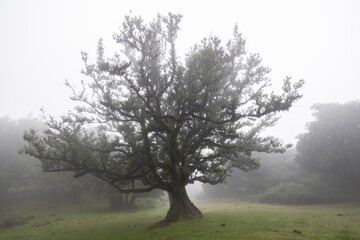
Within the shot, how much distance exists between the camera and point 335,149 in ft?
97.6

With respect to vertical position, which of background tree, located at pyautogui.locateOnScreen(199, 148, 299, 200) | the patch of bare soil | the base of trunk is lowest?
the patch of bare soil

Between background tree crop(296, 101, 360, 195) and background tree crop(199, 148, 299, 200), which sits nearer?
background tree crop(296, 101, 360, 195)

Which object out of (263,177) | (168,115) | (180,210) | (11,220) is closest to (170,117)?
(168,115)

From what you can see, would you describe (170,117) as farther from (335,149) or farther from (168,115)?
(335,149)

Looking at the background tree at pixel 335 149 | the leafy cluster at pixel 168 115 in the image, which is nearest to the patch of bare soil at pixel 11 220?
the leafy cluster at pixel 168 115

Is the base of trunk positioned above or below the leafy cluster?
below

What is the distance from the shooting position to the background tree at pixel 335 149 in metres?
29.1

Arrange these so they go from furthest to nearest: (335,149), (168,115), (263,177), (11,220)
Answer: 1. (263,177)
2. (335,149)
3. (11,220)
4. (168,115)

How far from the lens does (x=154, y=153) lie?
57.6 ft

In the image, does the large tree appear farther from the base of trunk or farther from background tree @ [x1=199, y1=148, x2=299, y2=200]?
background tree @ [x1=199, y1=148, x2=299, y2=200]

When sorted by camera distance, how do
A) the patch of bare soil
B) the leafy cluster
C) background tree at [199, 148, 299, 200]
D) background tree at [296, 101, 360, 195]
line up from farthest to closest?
background tree at [199, 148, 299, 200], background tree at [296, 101, 360, 195], the patch of bare soil, the leafy cluster

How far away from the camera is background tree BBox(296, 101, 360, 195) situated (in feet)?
95.5

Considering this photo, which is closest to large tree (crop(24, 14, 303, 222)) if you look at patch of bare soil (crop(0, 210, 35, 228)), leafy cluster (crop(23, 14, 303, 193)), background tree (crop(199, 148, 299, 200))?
leafy cluster (crop(23, 14, 303, 193))

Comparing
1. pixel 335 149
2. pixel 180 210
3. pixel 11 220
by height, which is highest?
pixel 335 149
